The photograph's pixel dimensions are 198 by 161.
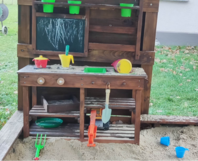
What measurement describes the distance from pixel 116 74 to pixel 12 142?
115cm

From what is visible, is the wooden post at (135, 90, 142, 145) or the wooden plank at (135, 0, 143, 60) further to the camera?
the wooden plank at (135, 0, 143, 60)

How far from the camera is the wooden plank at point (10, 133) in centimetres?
221

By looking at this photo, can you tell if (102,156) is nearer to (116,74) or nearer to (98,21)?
(116,74)

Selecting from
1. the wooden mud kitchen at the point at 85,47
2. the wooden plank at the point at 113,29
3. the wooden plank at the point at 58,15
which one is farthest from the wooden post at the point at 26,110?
the wooden plank at the point at 113,29

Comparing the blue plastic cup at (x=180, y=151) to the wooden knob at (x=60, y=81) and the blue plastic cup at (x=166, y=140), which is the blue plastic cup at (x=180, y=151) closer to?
the blue plastic cup at (x=166, y=140)

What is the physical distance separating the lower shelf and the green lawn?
63cm

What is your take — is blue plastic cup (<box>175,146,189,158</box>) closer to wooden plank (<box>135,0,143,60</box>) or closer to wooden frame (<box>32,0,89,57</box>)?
wooden plank (<box>135,0,143,60</box>)

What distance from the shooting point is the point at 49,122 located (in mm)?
→ 2887

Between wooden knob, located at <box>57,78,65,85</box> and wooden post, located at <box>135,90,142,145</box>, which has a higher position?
wooden knob, located at <box>57,78,65,85</box>

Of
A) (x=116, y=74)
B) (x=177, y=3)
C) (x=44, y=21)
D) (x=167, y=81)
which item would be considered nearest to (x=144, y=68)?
(x=116, y=74)

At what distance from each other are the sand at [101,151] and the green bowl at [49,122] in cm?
24

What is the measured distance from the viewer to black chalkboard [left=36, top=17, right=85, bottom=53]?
271 cm

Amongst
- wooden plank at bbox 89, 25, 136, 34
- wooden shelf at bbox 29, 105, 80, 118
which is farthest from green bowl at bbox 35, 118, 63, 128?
wooden plank at bbox 89, 25, 136, 34

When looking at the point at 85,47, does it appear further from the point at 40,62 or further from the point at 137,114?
the point at 137,114
